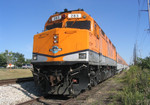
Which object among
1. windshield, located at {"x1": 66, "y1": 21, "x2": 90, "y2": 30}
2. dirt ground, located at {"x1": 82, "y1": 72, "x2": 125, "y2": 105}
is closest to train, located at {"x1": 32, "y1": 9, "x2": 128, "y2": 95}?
windshield, located at {"x1": 66, "y1": 21, "x2": 90, "y2": 30}

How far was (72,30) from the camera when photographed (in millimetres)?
6469

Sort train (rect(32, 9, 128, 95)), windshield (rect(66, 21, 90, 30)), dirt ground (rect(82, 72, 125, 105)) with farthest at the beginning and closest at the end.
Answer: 1. windshield (rect(66, 21, 90, 30))
2. train (rect(32, 9, 128, 95))
3. dirt ground (rect(82, 72, 125, 105))

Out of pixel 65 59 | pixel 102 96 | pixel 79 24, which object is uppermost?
pixel 79 24

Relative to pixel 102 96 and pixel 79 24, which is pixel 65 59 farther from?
pixel 102 96

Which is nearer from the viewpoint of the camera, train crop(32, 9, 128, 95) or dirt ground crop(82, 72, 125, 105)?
dirt ground crop(82, 72, 125, 105)

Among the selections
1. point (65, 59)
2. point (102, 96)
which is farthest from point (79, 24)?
point (102, 96)

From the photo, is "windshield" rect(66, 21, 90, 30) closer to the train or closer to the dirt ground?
the train

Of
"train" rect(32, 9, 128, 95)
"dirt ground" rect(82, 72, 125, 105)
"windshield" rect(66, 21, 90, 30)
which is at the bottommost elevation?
"dirt ground" rect(82, 72, 125, 105)

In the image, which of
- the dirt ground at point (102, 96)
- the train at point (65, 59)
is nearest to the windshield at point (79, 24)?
the train at point (65, 59)

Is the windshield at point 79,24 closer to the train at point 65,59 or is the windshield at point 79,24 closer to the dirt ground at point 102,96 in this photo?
the train at point 65,59

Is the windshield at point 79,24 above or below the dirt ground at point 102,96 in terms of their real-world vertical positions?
above

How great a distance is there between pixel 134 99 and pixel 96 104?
1222 mm

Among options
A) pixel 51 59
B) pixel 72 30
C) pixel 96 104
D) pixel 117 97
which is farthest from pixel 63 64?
pixel 117 97

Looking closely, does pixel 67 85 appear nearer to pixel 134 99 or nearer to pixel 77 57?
pixel 77 57
